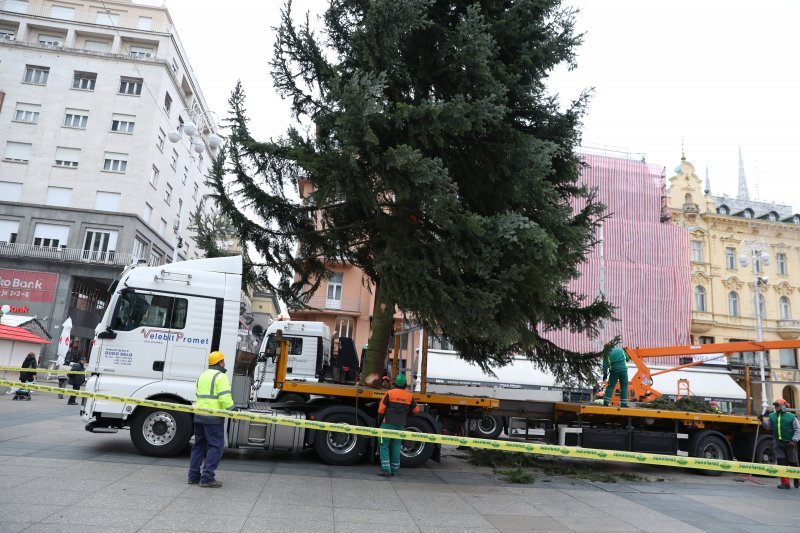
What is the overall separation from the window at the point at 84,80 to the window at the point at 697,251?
47922mm

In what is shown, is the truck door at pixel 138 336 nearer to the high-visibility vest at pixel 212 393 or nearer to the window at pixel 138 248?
the high-visibility vest at pixel 212 393

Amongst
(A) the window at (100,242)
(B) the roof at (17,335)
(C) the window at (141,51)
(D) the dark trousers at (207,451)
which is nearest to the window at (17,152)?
(A) the window at (100,242)

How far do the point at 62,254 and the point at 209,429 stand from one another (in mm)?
36162

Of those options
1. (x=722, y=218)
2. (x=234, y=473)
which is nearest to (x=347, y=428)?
(x=234, y=473)

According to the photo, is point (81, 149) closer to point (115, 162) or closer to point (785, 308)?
point (115, 162)

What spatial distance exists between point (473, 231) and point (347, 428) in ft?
11.9

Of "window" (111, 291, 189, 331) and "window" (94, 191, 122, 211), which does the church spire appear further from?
"window" (111, 291, 189, 331)

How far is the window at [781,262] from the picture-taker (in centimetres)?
4727

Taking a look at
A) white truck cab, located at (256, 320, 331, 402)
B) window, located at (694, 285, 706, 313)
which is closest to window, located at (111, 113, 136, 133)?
white truck cab, located at (256, 320, 331, 402)

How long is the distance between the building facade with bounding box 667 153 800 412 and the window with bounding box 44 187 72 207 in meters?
45.6

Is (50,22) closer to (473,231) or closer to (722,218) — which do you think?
(473,231)

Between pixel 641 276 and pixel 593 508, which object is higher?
pixel 641 276

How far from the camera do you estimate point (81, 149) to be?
39.4 m

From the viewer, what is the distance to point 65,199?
38656 mm
